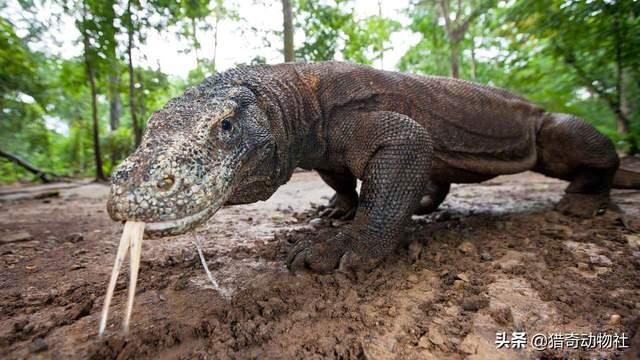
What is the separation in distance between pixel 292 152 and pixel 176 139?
96 cm

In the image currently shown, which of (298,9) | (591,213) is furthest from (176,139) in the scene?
(298,9)

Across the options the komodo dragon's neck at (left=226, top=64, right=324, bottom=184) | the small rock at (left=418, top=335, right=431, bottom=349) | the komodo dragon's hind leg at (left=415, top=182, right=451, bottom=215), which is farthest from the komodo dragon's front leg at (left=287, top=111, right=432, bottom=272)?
the komodo dragon's hind leg at (left=415, top=182, right=451, bottom=215)

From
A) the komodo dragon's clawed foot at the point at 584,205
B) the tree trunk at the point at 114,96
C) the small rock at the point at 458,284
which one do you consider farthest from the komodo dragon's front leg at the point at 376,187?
the tree trunk at the point at 114,96

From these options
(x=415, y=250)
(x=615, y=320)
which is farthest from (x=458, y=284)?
(x=615, y=320)

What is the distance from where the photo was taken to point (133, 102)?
31.6 ft

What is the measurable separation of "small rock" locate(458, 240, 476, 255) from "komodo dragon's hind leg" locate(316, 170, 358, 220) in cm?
136

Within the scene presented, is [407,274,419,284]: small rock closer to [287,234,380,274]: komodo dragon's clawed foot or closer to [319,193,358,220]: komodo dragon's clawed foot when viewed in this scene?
[287,234,380,274]: komodo dragon's clawed foot

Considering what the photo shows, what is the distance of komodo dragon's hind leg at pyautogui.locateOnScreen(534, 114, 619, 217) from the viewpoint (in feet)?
10.5

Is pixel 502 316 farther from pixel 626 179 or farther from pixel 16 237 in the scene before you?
pixel 16 237

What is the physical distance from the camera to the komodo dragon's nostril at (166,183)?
1.28 m

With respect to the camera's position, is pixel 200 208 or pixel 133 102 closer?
pixel 200 208

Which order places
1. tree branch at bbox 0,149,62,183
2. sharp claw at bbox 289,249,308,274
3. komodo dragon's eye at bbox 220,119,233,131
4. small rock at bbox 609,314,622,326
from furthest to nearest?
tree branch at bbox 0,149,62,183 → sharp claw at bbox 289,249,308,274 → komodo dragon's eye at bbox 220,119,233,131 → small rock at bbox 609,314,622,326

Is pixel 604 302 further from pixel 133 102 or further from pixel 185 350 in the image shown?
pixel 133 102

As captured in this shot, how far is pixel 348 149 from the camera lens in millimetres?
2334
